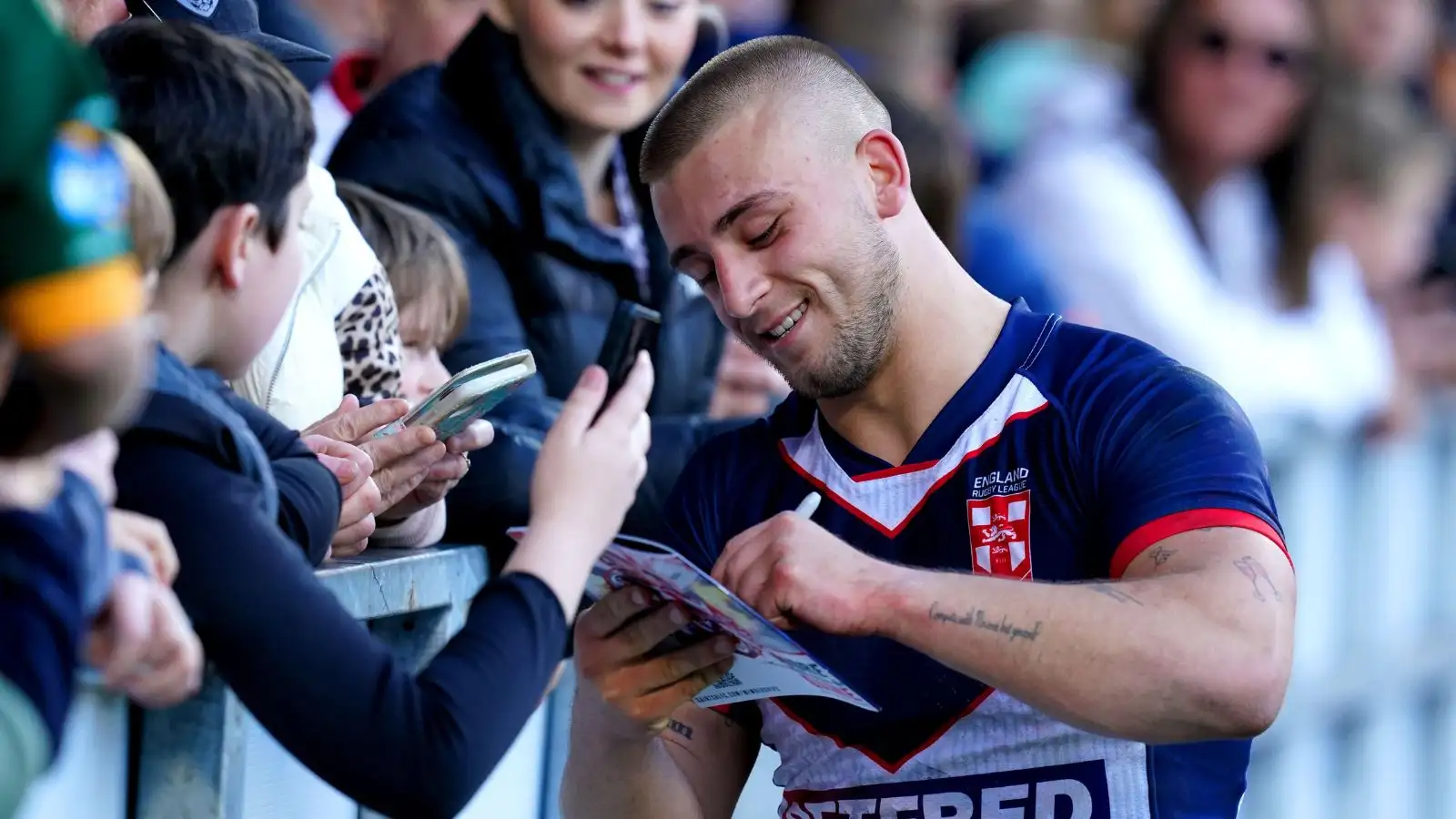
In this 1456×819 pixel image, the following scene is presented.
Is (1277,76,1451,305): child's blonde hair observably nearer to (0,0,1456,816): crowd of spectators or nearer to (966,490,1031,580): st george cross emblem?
(0,0,1456,816): crowd of spectators

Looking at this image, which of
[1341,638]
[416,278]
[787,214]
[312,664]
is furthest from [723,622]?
[1341,638]

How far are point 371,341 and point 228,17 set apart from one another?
0.49 m

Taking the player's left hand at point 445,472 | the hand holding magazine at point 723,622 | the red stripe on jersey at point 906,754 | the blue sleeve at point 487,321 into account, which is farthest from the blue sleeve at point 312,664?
the blue sleeve at point 487,321

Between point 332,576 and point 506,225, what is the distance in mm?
1367

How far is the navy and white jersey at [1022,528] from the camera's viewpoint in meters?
2.52

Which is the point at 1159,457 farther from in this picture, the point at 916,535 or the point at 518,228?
the point at 518,228

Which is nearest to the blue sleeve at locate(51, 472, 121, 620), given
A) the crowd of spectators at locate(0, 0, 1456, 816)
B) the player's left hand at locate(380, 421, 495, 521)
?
the crowd of spectators at locate(0, 0, 1456, 816)

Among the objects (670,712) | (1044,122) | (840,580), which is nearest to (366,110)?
(670,712)

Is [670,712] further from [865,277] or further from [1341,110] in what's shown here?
[1341,110]

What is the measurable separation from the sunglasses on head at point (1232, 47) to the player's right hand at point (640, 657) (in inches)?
143

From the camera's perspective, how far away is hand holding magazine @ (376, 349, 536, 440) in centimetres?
244

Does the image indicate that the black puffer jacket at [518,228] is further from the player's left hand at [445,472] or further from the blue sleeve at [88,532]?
the blue sleeve at [88,532]

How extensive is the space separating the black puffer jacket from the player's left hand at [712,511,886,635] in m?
0.99

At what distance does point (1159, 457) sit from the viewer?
251 centimetres
